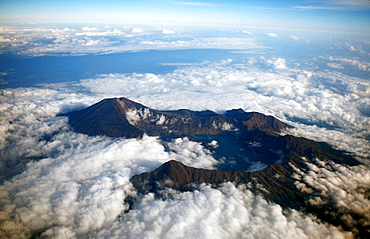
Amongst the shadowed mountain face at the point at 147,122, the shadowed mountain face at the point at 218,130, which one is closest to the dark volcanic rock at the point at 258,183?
the shadowed mountain face at the point at 218,130

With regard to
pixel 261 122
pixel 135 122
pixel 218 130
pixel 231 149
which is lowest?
pixel 231 149

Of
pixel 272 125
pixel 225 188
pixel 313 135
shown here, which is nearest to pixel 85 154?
pixel 225 188

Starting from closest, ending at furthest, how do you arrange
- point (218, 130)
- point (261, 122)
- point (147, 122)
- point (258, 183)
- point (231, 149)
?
point (258, 183), point (231, 149), point (147, 122), point (218, 130), point (261, 122)

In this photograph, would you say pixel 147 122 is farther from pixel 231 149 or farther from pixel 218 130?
pixel 231 149

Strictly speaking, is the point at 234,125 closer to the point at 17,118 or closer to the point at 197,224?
the point at 197,224

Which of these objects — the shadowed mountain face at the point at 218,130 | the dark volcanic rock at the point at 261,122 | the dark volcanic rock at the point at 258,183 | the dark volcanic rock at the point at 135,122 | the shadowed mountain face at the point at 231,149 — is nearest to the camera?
the dark volcanic rock at the point at 258,183

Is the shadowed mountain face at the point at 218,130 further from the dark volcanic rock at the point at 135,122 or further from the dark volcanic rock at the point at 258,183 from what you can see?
the dark volcanic rock at the point at 258,183

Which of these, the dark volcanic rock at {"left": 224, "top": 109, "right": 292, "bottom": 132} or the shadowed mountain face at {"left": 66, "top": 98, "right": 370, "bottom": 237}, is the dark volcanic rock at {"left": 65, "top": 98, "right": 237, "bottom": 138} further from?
the dark volcanic rock at {"left": 224, "top": 109, "right": 292, "bottom": 132}

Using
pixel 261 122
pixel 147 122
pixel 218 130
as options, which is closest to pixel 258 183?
pixel 218 130
